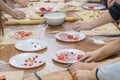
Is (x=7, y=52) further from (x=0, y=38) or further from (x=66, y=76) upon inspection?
(x=66, y=76)

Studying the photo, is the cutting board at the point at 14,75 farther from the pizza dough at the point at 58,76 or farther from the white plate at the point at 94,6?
the white plate at the point at 94,6

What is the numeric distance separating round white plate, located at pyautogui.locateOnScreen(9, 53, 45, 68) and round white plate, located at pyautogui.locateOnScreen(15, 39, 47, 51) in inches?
4.8

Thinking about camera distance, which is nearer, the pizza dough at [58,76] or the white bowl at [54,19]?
the pizza dough at [58,76]

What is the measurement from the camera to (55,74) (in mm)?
1407

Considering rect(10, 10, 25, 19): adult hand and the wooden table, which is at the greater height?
rect(10, 10, 25, 19): adult hand

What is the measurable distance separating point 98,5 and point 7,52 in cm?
139

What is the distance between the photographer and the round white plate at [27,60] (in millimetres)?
1500

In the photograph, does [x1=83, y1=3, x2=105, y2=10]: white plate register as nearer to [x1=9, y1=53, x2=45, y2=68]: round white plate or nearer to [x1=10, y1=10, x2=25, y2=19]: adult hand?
[x1=10, y1=10, x2=25, y2=19]: adult hand

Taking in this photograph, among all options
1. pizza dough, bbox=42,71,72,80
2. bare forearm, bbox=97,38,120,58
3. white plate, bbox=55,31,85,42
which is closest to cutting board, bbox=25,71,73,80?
pizza dough, bbox=42,71,72,80

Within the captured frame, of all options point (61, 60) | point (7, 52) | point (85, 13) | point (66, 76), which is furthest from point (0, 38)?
point (85, 13)

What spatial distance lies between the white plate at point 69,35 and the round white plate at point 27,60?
12.9 inches

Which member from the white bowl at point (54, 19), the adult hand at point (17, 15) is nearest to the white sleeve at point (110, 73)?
the white bowl at point (54, 19)

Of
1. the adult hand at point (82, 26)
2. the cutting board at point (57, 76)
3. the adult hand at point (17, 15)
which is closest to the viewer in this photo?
the cutting board at point (57, 76)

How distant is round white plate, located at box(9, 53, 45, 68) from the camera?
1.50 metres
